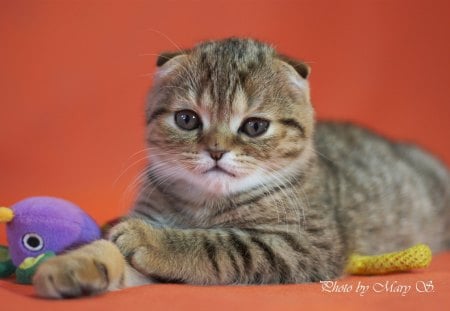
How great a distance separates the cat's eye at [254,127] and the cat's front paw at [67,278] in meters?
0.63

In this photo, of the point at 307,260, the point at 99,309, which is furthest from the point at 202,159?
the point at 99,309

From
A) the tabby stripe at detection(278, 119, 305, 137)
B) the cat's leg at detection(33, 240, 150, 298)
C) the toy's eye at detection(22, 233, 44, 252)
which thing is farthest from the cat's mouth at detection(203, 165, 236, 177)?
the toy's eye at detection(22, 233, 44, 252)

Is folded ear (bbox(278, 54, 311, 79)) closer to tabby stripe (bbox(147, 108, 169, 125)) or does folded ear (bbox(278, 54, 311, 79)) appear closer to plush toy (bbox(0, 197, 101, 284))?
tabby stripe (bbox(147, 108, 169, 125))

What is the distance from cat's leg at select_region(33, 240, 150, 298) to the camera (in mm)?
1579

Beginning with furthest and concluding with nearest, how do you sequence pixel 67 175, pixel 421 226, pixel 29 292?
pixel 67 175, pixel 421 226, pixel 29 292

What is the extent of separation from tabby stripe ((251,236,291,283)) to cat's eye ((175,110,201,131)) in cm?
39

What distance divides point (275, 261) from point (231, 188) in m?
0.26

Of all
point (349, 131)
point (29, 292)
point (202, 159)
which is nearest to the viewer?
point (29, 292)

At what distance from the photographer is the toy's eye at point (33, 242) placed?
1944 millimetres

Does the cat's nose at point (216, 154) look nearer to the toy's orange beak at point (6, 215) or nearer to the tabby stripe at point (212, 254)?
the tabby stripe at point (212, 254)

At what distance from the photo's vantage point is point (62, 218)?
1.97 meters

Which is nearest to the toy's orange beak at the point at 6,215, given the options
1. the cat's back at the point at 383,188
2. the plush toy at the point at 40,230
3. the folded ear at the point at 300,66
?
the plush toy at the point at 40,230

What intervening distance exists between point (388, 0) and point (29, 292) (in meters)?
2.47

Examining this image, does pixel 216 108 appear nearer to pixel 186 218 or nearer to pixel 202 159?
pixel 202 159
